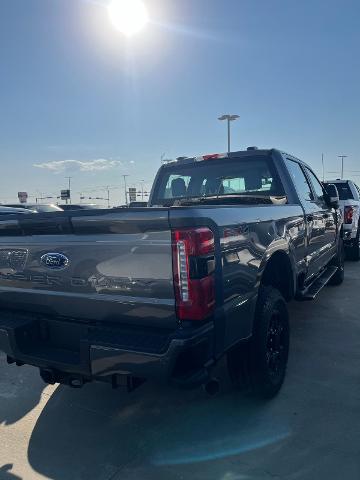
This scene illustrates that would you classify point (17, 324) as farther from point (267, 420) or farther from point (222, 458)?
point (267, 420)

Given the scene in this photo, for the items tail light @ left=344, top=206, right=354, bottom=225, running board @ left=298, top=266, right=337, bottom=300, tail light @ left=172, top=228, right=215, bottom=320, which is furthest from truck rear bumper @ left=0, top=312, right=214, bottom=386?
tail light @ left=344, top=206, right=354, bottom=225

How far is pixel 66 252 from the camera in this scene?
8.11 ft

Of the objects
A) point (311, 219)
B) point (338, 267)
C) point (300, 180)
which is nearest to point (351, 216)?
point (338, 267)

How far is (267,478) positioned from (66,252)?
1743 mm

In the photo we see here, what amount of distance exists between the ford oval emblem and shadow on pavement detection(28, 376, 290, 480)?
3.89 ft

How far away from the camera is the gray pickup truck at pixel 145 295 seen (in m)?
2.16

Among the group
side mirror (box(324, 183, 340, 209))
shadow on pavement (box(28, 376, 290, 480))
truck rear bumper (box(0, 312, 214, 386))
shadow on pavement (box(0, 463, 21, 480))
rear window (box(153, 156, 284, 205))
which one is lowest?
shadow on pavement (box(0, 463, 21, 480))

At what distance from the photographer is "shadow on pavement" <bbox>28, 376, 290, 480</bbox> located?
2.46 m

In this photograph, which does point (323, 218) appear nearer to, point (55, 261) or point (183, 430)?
point (183, 430)

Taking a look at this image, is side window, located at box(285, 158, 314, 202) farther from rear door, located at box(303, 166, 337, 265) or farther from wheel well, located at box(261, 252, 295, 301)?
wheel well, located at box(261, 252, 295, 301)

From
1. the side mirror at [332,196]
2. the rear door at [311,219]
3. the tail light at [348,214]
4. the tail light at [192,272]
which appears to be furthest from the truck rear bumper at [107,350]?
the tail light at [348,214]

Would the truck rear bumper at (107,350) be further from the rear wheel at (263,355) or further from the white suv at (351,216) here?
the white suv at (351,216)

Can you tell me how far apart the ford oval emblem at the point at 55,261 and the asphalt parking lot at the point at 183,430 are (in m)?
1.19

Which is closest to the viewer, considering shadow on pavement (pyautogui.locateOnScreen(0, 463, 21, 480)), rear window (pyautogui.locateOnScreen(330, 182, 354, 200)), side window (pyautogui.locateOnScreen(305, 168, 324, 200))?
shadow on pavement (pyautogui.locateOnScreen(0, 463, 21, 480))
